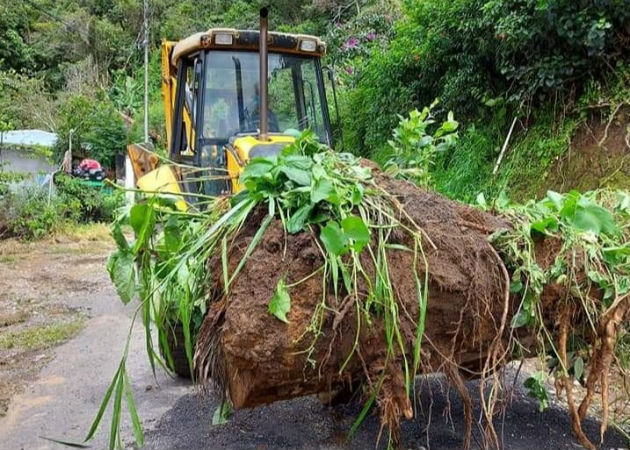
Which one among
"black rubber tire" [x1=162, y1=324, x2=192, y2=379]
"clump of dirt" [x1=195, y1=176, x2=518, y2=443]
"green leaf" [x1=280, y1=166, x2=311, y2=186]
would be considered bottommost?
"black rubber tire" [x1=162, y1=324, x2=192, y2=379]

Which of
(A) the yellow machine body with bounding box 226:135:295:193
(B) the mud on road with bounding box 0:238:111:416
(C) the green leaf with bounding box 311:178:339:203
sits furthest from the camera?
(B) the mud on road with bounding box 0:238:111:416

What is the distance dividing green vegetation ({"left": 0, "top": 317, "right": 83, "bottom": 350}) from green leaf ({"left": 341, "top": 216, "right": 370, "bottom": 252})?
14.1ft

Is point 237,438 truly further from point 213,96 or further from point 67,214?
point 67,214

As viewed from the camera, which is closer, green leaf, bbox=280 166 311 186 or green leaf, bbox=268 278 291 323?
green leaf, bbox=268 278 291 323

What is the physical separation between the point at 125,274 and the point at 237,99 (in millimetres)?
2923

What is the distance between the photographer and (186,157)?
18.6 feet

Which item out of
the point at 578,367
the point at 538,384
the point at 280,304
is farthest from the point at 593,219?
the point at 280,304

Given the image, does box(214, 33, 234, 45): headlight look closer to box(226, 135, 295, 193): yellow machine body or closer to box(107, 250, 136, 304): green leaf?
box(226, 135, 295, 193): yellow machine body

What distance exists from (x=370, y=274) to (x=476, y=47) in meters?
6.06

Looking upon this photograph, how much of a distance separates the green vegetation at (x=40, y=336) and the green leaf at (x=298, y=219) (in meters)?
4.06

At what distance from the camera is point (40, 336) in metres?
5.86

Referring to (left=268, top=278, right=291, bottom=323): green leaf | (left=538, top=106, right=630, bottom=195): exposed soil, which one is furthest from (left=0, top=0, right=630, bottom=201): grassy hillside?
(left=268, top=278, right=291, bottom=323): green leaf

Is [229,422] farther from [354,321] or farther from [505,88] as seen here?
[505,88]

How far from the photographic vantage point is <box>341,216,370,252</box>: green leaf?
89.3 inches
